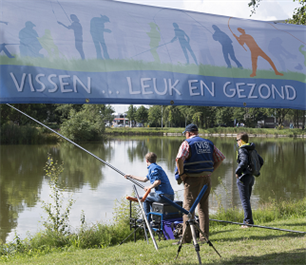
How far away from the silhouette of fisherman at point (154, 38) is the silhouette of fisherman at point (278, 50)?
5.41ft

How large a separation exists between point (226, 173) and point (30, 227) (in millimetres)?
12108

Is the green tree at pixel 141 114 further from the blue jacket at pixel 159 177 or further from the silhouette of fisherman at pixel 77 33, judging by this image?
the silhouette of fisherman at pixel 77 33

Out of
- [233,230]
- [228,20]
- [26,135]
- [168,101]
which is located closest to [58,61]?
[168,101]

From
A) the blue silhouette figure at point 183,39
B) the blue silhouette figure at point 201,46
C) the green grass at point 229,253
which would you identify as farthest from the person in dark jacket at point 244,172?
the blue silhouette figure at point 183,39

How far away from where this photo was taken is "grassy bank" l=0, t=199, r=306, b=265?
Answer: 3943 mm

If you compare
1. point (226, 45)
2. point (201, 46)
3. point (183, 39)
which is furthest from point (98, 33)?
point (226, 45)

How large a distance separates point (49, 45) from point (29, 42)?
7.9 inches

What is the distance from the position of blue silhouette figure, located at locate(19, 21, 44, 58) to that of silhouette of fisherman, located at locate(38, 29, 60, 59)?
0.17ft

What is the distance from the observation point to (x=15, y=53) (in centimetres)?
362

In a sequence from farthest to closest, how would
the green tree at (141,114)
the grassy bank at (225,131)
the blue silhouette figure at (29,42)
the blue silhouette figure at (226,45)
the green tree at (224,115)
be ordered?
the green tree at (141,114)
the green tree at (224,115)
the grassy bank at (225,131)
the blue silhouette figure at (226,45)
the blue silhouette figure at (29,42)

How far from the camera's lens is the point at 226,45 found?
4.56 metres

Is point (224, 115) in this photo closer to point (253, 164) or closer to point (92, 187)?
point (92, 187)

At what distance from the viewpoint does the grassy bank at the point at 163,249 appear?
3.94m

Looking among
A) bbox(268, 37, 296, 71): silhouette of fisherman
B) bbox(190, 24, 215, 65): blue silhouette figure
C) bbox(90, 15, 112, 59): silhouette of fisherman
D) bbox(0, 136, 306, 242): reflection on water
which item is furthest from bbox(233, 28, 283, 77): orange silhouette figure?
bbox(0, 136, 306, 242): reflection on water
